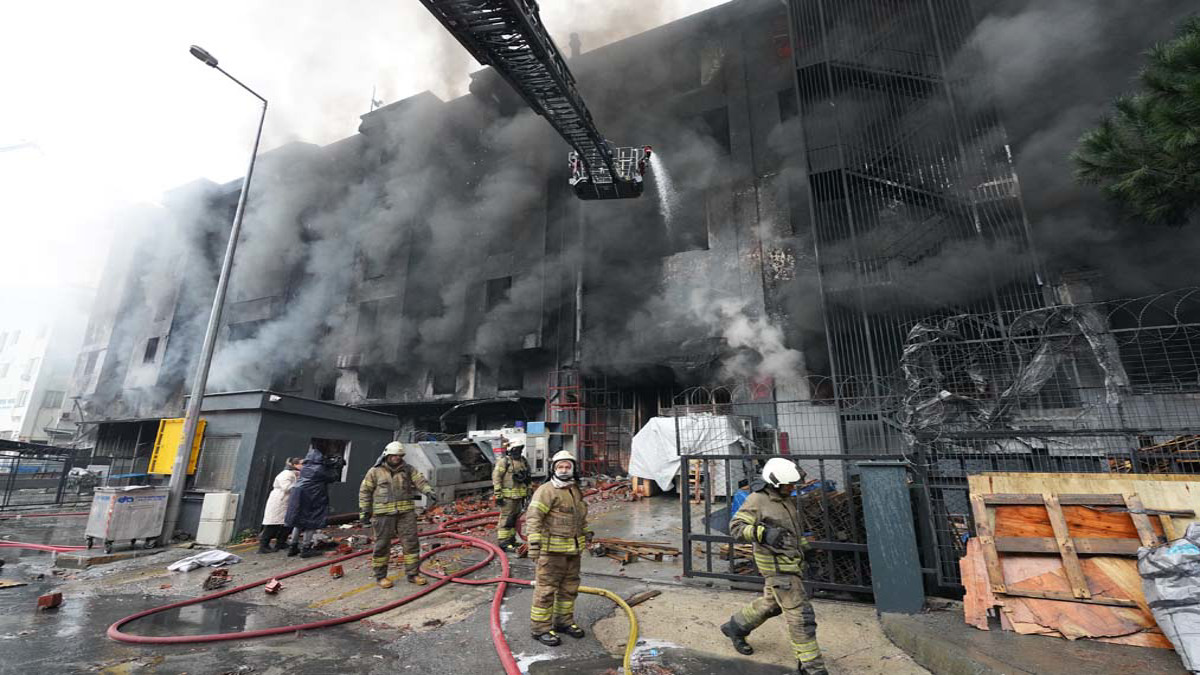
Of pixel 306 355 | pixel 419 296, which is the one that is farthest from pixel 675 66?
pixel 306 355

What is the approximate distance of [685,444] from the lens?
37.4 feet

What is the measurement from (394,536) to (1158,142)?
32.0ft

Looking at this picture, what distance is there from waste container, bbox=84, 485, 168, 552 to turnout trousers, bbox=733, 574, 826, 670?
8.46 metres

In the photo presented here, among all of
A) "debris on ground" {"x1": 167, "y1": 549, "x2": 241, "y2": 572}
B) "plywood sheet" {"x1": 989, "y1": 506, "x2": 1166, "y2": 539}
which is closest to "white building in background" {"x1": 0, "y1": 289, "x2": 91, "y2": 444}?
"debris on ground" {"x1": 167, "y1": 549, "x2": 241, "y2": 572}

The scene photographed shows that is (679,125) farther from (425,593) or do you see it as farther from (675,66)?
(425,593)

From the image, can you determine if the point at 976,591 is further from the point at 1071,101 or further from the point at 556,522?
the point at 1071,101

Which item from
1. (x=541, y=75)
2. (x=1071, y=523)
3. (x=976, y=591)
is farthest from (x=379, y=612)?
(x=541, y=75)

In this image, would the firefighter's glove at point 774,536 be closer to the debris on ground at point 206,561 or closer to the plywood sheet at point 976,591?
the plywood sheet at point 976,591

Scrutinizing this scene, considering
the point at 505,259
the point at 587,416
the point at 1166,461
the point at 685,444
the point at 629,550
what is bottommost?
the point at 629,550

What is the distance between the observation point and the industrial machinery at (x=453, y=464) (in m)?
10.5

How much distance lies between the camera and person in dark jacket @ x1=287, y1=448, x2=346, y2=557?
657 cm

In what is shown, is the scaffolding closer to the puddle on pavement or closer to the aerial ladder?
the aerial ladder

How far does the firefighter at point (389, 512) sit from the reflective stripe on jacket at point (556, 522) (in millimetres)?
2264

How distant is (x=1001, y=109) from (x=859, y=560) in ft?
42.5
